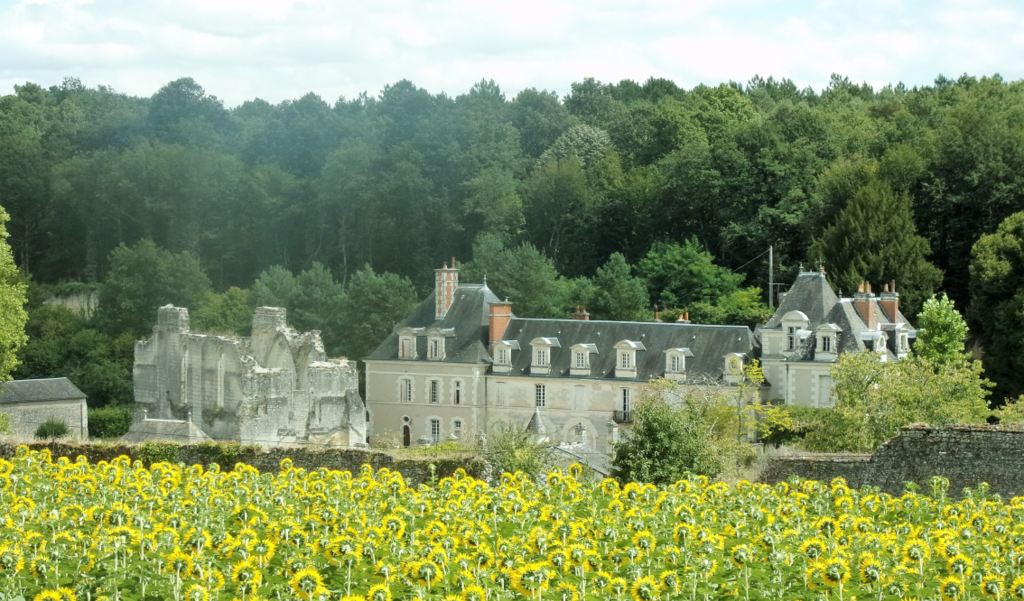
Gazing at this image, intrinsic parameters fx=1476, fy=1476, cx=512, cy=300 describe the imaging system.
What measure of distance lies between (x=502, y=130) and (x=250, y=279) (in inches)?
527

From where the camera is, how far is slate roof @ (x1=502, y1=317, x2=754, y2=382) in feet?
126

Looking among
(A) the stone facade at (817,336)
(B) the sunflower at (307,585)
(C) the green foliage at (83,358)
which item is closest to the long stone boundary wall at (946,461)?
(B) the sunflower at (307,585)

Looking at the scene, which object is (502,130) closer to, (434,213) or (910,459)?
(434,213)

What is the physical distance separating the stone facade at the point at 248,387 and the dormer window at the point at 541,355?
250 inches

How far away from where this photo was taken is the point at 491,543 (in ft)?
43.3

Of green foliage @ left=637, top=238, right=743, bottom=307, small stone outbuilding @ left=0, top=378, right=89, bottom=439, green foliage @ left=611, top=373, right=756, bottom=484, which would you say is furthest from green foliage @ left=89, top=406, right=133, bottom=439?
green foliage @ left=611, top=373, right=756, bottom=484

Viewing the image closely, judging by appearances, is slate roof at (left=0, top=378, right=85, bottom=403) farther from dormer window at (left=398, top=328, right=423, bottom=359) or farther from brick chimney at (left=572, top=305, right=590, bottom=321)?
brick chimney at (left=572, top=305, right=590, bottom=321)

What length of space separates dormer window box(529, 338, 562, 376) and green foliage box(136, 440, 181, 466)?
19397mm

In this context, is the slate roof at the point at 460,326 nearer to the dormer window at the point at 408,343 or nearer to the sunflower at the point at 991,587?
the dormer window at the point at 408,343

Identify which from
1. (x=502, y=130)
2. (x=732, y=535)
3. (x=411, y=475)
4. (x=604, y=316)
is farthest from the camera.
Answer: (x=502, y=130)

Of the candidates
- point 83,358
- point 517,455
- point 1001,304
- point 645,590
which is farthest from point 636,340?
point 645,590

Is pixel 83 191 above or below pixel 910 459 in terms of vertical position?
above

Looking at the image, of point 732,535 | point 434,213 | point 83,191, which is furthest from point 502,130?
point 732,535

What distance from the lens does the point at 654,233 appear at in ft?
176
